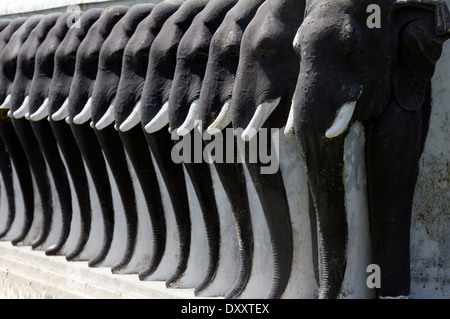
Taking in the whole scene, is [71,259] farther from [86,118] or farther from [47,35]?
[47,35]

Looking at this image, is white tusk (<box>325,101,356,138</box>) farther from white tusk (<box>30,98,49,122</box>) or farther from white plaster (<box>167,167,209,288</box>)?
white tusk (<box>30,98,49,122</box>)

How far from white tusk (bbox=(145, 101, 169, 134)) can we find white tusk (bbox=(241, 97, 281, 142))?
94cm

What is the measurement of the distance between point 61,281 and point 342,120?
2951 millimetres

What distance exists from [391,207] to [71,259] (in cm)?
289

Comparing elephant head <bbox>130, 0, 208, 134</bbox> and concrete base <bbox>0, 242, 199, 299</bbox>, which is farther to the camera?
concrete base <bbox>0, 242, 199, 299</bbox>

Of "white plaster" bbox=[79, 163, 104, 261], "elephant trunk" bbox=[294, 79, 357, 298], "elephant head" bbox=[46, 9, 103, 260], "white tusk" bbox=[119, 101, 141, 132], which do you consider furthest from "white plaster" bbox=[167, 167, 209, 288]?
"elephant trunk" bbox=[294, 79, 357, 298]

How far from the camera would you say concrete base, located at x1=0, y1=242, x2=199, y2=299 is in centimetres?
684

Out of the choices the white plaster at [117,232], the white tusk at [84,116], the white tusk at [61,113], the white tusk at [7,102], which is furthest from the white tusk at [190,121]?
the white tusk at [7,102]

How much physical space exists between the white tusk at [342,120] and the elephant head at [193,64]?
1.29 meters

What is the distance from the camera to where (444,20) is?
5.19 m

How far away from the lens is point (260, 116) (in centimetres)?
571

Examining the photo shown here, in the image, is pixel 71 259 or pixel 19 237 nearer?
pixel 71 259
